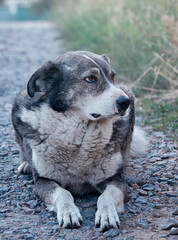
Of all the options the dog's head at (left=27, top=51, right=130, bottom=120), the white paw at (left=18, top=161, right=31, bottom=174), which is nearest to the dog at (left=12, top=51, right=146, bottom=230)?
the dog's head at (left=27, top=51, right=130, bottom=120)

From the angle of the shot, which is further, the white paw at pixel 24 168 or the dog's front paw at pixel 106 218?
the white paw at pixel 24 168

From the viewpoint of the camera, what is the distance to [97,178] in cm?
319

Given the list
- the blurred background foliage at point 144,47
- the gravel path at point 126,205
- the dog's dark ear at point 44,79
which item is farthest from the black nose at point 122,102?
the blurred background foliage at point 144,47

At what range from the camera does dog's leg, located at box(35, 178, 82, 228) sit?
2.67 metres

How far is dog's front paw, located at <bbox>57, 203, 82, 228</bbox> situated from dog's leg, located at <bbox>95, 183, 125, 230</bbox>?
4.9 inches

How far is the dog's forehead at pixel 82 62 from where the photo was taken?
3199 millimetres

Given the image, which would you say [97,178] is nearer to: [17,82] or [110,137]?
[110,137]

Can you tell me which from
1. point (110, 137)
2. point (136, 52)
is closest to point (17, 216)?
point (110, 137)

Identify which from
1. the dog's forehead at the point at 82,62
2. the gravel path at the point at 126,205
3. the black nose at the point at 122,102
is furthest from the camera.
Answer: the dog's forehead at the point at 82,62

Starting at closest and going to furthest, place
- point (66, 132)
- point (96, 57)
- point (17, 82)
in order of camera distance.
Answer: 1. point (66, 132)
2. point (96, 57)
3. point (17, 82)

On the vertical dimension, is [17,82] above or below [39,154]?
below

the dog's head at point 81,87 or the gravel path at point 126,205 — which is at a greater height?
the dog's head at point 81,87

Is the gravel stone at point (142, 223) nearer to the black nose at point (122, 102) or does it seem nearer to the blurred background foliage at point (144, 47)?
the black nose at point (122, 102)

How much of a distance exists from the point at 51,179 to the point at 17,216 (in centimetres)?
44
